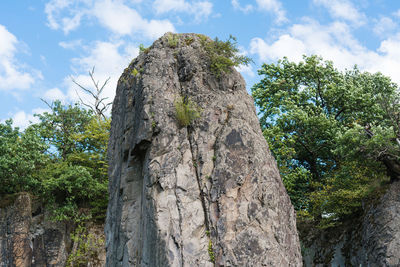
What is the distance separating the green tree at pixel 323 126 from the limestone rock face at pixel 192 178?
985 centimetres

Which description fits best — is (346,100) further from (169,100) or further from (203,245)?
(203,245)

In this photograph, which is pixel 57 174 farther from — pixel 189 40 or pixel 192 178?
pixel 192 178

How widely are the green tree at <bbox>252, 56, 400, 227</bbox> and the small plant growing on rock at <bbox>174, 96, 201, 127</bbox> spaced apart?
34.0 ft

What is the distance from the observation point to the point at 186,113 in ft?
34.7

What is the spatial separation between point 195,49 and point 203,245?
6.25 metres

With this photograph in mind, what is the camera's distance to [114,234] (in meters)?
11.3

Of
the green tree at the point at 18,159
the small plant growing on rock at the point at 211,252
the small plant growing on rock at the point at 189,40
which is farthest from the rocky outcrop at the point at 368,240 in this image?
the green tree at the point at 18,159

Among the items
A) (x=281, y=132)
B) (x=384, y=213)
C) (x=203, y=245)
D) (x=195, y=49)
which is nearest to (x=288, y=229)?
(x=203, y=245)

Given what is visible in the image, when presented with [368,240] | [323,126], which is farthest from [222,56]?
[323,126]

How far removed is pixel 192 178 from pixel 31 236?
1632cm

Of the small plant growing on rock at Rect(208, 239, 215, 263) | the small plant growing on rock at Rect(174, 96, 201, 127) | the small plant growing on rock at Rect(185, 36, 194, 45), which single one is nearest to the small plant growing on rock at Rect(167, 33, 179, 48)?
the small plant growing on rock at Rect(185, 36, 194, 45)

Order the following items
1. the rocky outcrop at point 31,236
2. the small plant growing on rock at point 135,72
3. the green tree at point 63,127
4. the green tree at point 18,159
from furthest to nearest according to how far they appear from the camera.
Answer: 1. the green tree at point 63,127
2. the green tree at point 18,159
3. the rocky outcrop at point 31,236
4. the small plant growing on rock at point 135,72

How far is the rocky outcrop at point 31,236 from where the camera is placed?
68.9ft

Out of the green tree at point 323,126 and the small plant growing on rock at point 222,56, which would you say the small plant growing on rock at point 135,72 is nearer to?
the small plant growing on rock at point 222,56
